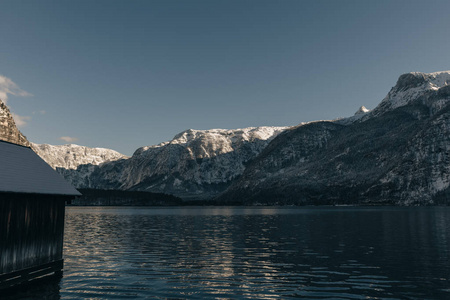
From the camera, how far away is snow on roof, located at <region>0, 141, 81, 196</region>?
2362 centimetres

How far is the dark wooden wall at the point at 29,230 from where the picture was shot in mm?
23078

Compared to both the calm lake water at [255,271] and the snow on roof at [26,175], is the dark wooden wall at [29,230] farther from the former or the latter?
the calm lake water at [255,271]

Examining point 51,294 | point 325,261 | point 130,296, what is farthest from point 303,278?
point 51,294

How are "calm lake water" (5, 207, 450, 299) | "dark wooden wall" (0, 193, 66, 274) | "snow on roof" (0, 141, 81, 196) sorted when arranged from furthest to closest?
"snow on roof" (0, 141, 81, 196)
"calm lake water" (5, 207, 450, 299)
"dark wooden wall" (0, 193, 66, 274)

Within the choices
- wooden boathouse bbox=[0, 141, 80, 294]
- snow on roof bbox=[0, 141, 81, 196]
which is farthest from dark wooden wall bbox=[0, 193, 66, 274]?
snow on roof bbox=[0, 141, 81, 196]

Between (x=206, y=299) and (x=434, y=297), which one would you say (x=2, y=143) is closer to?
(x=206, y=299)

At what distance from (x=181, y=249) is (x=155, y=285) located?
19994 mm

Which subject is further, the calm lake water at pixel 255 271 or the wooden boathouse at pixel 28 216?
the calm lake water at pixel 255 271

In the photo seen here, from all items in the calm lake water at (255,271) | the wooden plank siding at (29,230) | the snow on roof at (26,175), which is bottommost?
the calm lake water at (255,271)

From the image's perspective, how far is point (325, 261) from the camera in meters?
35.4

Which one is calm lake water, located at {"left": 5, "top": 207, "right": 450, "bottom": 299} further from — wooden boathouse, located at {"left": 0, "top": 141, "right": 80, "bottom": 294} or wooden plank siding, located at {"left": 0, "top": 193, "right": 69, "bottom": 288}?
wooden plank siding, located at {"left": 0, "top": 193, "right": 69, "bottom": 288}

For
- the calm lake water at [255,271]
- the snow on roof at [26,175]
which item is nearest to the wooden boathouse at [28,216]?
the snow on roof at [26,175]

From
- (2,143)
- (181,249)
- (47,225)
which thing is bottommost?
(181,249)

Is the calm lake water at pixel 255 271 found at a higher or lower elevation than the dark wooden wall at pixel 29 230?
lower
